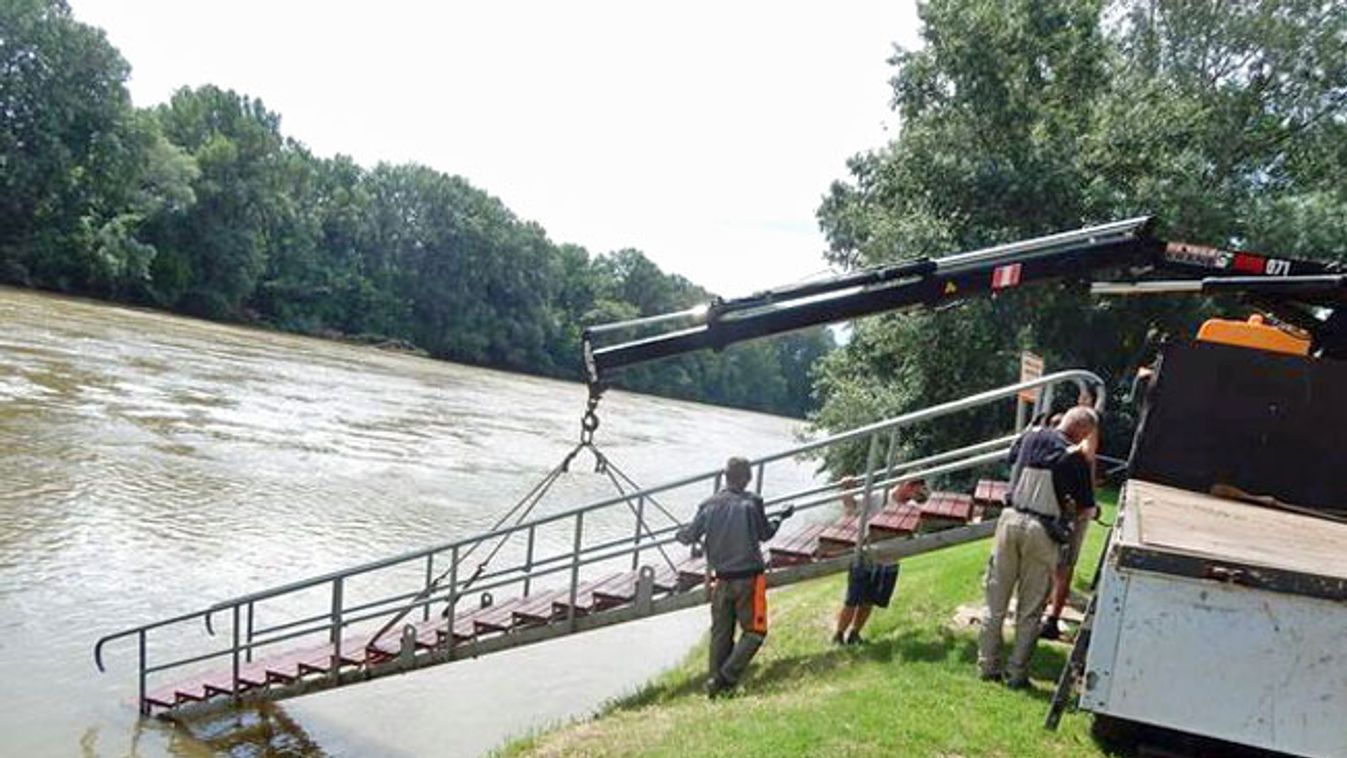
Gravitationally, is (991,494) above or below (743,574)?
above

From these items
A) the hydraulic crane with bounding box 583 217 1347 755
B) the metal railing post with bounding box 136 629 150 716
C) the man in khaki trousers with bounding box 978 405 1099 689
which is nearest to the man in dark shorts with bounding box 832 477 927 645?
the man in khaki trousers with bounding box 978 405 1099 689

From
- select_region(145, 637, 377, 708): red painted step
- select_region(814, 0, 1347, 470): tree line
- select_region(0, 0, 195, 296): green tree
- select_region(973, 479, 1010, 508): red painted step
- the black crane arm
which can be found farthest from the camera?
select_region(0, 0, 195, 296): green tree

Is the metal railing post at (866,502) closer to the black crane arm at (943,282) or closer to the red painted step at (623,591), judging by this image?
the black crane arm at (943,282)

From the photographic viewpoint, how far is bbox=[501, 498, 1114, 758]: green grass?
211 inches

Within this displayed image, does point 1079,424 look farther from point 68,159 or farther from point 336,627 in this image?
point 68,159

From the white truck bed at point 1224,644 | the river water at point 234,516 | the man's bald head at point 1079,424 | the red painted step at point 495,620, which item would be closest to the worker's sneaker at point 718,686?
the red painted step at point 495,620

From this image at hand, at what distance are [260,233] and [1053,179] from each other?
62852mm

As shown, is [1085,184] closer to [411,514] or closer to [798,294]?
[798,294]

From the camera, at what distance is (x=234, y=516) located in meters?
16.2

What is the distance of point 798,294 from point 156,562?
1029 centimetres

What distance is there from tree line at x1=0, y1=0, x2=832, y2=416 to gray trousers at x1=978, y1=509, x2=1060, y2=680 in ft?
91.7

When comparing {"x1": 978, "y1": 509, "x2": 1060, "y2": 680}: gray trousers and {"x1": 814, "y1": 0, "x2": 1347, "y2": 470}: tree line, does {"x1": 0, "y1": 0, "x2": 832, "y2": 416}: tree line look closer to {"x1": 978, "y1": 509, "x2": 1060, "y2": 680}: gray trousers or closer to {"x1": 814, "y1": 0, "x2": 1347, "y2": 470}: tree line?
{"x1": 814, "y1": 0, "x2": 1347, "y2": 470}: tree line

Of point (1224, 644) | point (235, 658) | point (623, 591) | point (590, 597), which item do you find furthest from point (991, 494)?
point (235, 658)

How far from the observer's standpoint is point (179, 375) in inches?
1199
